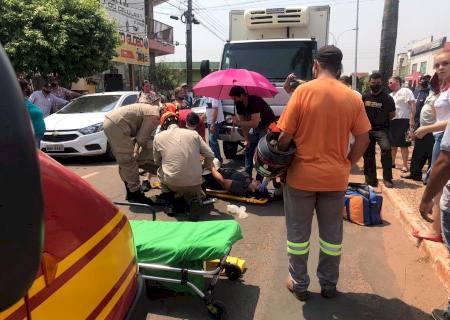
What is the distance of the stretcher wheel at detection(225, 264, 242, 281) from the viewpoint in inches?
148

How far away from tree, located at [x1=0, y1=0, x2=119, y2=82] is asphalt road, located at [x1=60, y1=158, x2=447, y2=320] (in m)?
9.86

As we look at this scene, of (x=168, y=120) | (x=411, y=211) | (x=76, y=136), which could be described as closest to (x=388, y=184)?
(x=411, y=211)

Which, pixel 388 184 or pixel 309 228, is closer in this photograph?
pixel 309 228

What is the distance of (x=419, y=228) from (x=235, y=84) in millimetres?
3913

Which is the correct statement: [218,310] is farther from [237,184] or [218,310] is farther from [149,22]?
[149,22]

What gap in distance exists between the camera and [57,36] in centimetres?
1267

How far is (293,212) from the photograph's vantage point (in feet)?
11.1

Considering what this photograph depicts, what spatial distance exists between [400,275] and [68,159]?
25.9 feet

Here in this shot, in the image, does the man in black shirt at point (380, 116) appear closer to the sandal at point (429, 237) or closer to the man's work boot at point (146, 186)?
the sandal at point (429, 237)

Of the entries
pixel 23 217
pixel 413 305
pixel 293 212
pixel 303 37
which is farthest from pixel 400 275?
pixel 303 37

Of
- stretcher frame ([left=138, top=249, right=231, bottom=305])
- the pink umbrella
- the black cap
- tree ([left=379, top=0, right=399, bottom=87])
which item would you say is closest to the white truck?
the pink umbrella

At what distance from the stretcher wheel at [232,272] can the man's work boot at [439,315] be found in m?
1.52

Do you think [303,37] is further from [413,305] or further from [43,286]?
[43,286]

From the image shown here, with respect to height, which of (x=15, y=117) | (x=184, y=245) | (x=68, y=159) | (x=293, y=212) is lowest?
(x=68, y=159)
